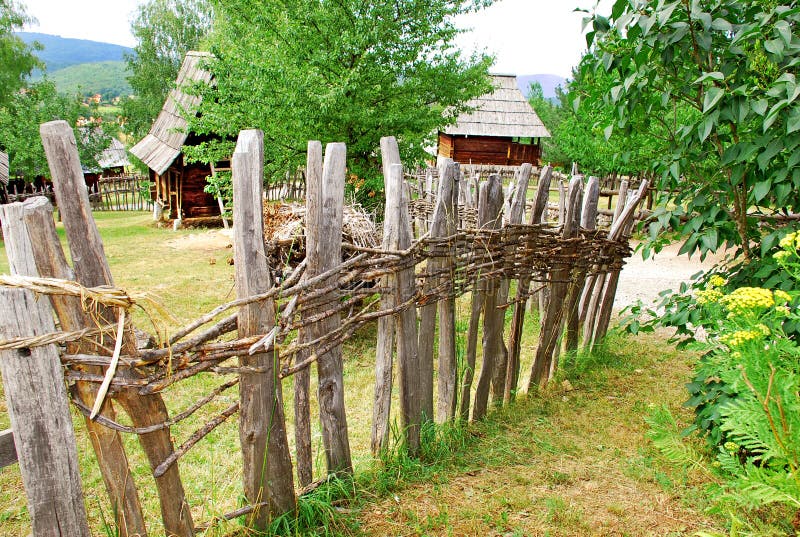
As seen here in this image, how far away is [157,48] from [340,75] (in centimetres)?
2539

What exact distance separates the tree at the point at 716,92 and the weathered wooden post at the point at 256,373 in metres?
1.84

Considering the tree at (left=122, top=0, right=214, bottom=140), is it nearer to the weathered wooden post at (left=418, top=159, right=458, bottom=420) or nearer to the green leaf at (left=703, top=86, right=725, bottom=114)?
the weathered wooden post at (left=418, top=159, right=458, bottom=420)

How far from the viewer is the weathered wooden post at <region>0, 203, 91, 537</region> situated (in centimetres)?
155

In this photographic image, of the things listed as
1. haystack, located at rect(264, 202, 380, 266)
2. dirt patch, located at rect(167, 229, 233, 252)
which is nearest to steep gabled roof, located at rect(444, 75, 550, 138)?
dirt patch, located at rect(167, 229, 233, 252)

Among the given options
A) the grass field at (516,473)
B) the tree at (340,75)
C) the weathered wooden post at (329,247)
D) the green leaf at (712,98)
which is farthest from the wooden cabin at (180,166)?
the green leaf at (712,98)

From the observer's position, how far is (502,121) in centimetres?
2836

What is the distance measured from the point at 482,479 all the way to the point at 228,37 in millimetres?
9638

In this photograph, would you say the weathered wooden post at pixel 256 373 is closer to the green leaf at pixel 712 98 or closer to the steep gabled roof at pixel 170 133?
the green leaf at pixel 712 98

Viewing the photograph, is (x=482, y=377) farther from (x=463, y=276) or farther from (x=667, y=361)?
(x=667, y=361)

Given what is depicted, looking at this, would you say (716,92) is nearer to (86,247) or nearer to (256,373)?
A: (256,373)

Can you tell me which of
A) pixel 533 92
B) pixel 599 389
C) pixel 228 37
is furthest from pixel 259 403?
pixel 533 92

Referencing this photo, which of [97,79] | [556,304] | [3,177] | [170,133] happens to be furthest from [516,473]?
[97,79]

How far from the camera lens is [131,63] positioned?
2861 centimetres

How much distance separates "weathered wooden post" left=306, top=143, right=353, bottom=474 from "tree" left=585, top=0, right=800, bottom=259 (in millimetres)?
1454
